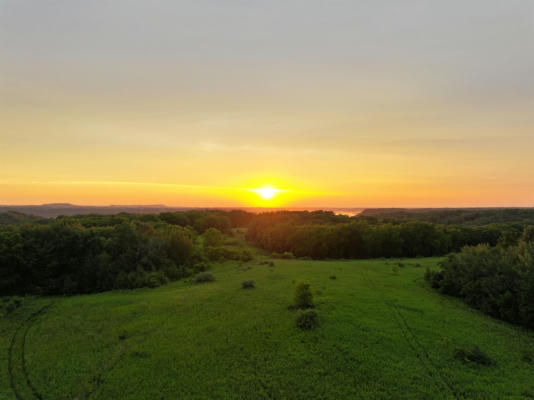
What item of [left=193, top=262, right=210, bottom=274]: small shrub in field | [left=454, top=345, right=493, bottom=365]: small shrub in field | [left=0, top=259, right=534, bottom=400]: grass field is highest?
[left=454, top=345, right=493, bottom=365]: small shrub in field

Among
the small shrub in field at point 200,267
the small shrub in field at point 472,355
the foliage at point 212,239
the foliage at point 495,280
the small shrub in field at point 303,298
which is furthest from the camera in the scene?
the foliage at point 212,239

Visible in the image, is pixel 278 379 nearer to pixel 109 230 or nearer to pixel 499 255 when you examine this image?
pixel 499 255

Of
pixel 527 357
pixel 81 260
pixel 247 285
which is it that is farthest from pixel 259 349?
pixel 81 260

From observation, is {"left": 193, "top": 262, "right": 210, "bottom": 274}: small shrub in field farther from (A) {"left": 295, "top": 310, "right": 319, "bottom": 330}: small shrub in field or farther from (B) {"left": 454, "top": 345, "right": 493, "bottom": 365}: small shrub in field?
(B) {"left": 454, "top": 345, "right": 493, "bottom": 365}: small shrub in field

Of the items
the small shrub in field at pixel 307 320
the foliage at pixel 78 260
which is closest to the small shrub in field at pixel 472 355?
the small shrub in field at pixel 307 320

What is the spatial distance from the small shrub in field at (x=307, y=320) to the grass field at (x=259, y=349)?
511mm

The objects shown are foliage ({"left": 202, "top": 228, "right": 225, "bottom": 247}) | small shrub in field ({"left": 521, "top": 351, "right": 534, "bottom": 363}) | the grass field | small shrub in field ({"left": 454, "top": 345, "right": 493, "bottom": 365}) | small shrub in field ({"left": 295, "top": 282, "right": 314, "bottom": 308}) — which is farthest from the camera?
foliage ({"left": 202, "top": 228, "right": 225, "bottom": 247})

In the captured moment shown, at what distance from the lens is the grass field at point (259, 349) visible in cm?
1331

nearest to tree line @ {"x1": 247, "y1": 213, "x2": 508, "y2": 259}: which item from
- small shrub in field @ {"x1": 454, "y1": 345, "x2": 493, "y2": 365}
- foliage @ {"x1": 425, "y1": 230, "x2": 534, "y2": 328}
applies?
foliage @ {"x1": 425, "y1": 230, "x2": 534, "y2": 328}

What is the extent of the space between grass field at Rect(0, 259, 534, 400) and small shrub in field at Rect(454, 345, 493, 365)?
1.18ft

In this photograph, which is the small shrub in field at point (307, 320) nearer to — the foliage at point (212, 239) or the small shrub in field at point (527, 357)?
the small shrub in field at point (527, 357)

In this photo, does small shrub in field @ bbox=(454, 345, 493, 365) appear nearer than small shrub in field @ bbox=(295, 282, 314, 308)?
Yes

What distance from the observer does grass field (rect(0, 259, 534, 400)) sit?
43.7 ft

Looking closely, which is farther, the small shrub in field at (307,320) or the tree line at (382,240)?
the tree line at (382,240)
